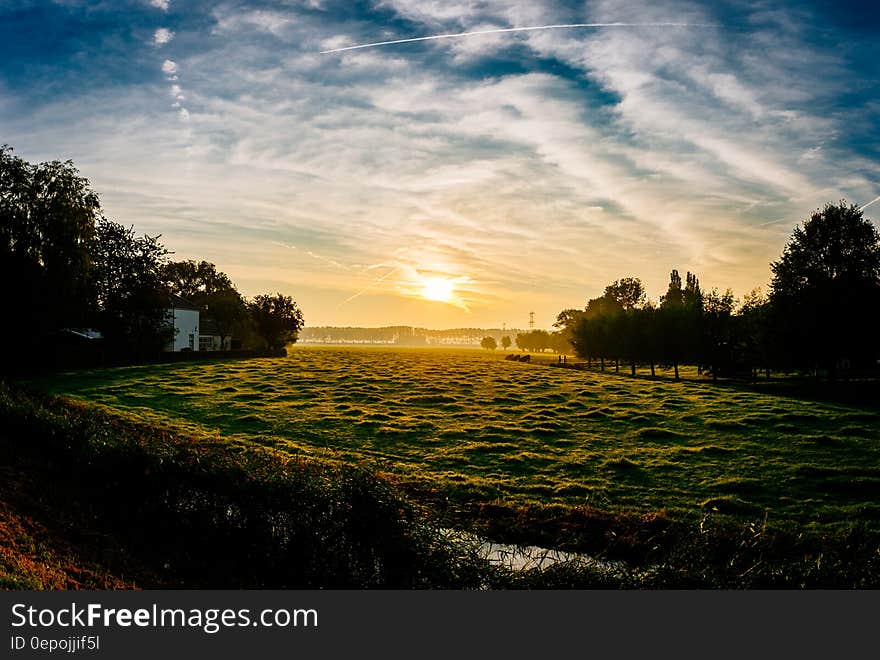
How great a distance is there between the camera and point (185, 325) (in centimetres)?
9469

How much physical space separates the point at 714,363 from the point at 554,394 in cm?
2896

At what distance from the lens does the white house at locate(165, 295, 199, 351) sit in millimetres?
91688

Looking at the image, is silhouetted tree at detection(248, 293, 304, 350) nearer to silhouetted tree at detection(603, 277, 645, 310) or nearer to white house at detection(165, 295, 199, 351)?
white house at detection(165, 295, 199, 351)

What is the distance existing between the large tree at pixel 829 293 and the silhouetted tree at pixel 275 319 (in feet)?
270

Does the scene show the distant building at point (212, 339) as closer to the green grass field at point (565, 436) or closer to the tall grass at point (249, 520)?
the green grass field at point (565, 436)

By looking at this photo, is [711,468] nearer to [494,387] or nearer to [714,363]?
[494,387]

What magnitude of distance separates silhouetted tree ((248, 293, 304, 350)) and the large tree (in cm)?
8220

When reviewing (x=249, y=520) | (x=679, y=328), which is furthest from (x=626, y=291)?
(x=249, y=520)

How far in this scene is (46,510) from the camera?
45.8ft

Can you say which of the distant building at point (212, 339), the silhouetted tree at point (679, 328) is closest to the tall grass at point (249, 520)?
the silhouetted tree at point (679, 328)

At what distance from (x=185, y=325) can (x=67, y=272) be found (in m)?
36.3

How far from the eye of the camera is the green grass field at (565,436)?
20.2 m

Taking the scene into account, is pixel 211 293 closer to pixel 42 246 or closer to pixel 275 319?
pixel 275 319
